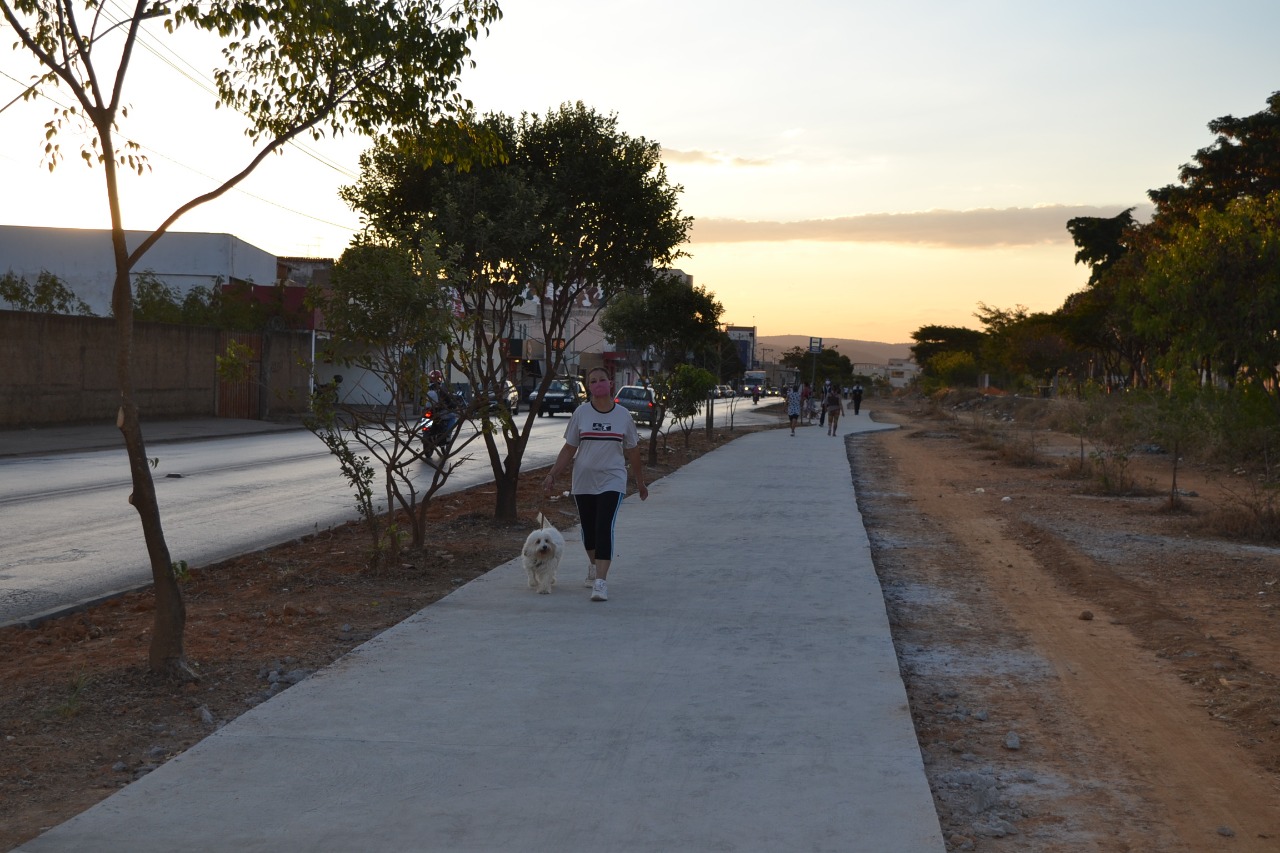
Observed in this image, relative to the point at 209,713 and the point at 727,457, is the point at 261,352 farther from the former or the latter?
the point at 209,713

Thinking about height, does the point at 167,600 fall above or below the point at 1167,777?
above

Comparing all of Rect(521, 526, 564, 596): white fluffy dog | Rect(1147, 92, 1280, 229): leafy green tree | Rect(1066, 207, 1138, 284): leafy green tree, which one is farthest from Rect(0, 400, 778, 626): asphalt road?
Rect(1066, 207, 1138, 284): leafy green tree

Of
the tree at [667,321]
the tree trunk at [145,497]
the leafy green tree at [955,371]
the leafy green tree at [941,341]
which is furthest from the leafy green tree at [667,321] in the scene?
the leafy green tree at [941,341]

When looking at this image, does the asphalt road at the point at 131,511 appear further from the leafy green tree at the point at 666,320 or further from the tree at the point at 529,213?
the leafy green tree at the point at 666,320

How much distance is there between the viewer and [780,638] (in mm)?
7457

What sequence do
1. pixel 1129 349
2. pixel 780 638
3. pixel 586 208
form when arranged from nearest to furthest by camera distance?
pixel 780 638 → pixel 586 208 → pixel 1129 349

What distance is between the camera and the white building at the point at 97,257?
51.5 meters

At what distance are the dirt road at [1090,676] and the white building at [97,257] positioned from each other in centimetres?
4334

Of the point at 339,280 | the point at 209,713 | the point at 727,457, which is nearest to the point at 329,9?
the point at 339,280

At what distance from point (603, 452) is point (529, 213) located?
4.55 metres

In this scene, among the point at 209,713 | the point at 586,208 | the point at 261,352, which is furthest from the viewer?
the point at 261,352

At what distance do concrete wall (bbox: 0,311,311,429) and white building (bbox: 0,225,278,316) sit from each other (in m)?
15.5

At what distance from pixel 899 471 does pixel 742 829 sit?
21208 mm

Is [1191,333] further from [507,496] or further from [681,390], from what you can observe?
[681,390]
